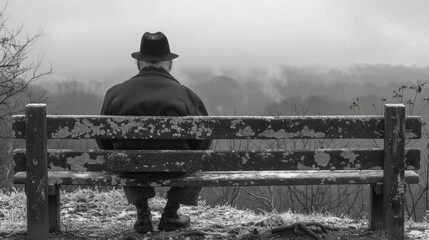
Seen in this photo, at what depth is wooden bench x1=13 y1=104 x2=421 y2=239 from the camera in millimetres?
5078

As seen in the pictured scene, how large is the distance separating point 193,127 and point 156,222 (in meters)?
1.49

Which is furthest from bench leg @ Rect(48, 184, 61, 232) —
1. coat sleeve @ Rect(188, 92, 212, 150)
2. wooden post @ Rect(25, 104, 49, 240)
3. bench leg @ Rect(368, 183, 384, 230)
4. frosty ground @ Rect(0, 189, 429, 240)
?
bench leg @ Rect(368, 183, 384, 230)

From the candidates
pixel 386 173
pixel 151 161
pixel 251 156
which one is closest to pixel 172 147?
pixel 151 161

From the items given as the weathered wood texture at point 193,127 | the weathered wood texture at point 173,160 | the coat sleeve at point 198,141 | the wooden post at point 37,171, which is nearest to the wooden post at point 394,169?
the weathered wood texture at point 193,127

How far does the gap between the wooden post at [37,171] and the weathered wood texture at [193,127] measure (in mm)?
91

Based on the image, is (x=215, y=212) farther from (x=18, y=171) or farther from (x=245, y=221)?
(x=18, y=171)

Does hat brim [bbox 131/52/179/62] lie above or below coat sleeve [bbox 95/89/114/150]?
above

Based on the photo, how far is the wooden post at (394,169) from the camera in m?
5.21

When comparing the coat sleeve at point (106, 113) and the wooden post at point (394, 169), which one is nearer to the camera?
the wooden post at point (394, 169)

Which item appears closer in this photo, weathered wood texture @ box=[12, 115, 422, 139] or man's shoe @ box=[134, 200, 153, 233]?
weathered wood texture @ box=[12, 115, 422, 139]

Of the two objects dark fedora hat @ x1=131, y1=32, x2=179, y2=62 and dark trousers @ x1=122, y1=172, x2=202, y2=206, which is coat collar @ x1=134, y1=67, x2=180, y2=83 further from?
dark trousers @ x1=122, y1=172, x2=202, y2=206

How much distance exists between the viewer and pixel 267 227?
586 centimetres

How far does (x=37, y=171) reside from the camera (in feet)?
16.8

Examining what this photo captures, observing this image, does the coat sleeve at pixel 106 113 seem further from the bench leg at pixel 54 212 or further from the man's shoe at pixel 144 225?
the man's shoe at pixel 144 225
